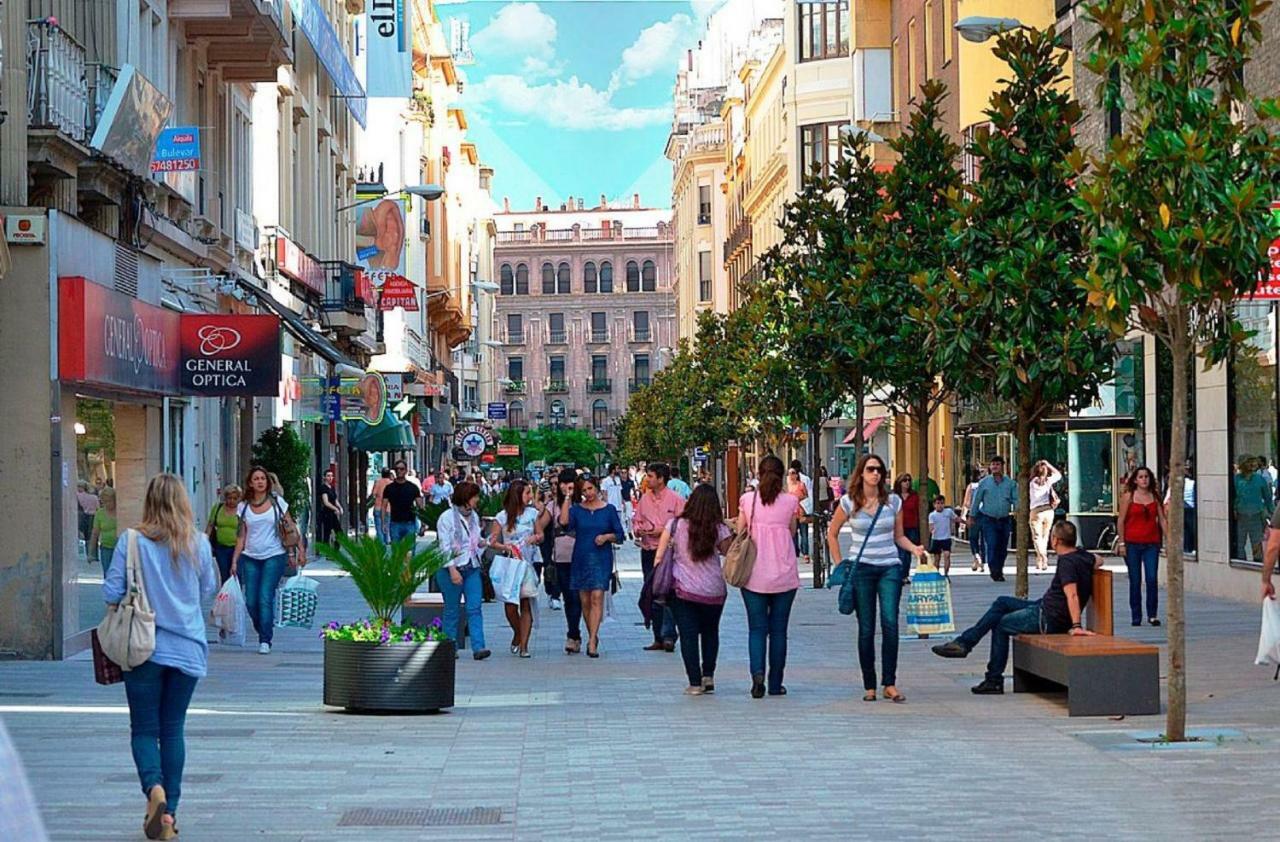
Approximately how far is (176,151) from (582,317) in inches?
5420

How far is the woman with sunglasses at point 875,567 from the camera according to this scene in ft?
46.9

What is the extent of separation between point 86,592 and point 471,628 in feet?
11.5

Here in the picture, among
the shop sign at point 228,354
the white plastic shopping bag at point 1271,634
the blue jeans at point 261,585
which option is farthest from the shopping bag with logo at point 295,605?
the white plastic shopping bag at point 1271,634

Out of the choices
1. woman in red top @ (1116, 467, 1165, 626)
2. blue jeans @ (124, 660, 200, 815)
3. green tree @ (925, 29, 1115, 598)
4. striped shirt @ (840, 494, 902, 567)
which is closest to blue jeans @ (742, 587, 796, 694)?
striped shirt @ (840, 494, 902, 567)

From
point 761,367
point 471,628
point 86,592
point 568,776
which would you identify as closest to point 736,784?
point 568,776

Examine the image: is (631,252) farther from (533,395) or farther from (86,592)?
(86,592)

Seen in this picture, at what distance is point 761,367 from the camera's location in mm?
35750

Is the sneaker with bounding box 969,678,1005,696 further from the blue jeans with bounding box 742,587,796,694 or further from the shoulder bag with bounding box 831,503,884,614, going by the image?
the blue jeans with bounding box 742,587,796,694

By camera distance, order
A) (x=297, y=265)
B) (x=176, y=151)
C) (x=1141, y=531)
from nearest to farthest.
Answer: (x=1141, y=531) → (x=176, y=151) → (x=297, y=265)

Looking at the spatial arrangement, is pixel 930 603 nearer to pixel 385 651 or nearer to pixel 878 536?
pixel 878 536

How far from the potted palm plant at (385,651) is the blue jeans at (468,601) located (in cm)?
463

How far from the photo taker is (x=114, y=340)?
1906 cm

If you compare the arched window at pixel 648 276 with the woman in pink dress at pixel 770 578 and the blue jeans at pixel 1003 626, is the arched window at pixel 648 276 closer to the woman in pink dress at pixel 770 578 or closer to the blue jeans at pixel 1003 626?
the woman in pink dress at pixel 770 578

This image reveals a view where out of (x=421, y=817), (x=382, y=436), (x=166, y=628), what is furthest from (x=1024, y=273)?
(x=382, y=436)
